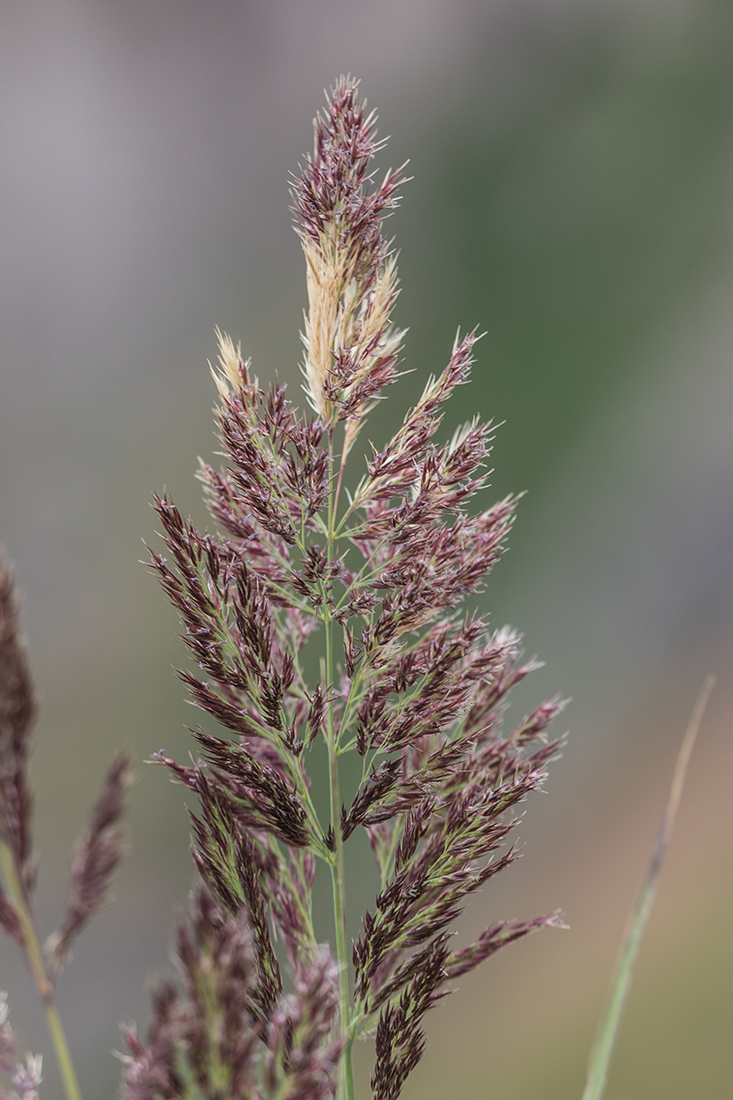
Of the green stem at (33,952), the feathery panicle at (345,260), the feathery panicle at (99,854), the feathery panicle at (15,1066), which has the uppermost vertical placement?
the feathery panicle at (345,260)

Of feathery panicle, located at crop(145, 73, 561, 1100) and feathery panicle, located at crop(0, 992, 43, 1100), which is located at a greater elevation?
feathery panicle, located at crop(145, 73, 561, 1100)

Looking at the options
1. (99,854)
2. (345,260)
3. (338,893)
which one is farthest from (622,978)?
(345,260)

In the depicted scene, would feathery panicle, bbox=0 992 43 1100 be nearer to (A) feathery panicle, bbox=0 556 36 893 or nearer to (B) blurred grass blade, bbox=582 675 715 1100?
(A) feathery panicle, bbox=0 556 36 893

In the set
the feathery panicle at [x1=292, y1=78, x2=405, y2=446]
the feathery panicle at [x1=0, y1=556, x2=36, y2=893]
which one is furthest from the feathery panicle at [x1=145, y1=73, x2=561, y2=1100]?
the feathery panicle at [x1=0, y1=556, x2=36, y2=893]

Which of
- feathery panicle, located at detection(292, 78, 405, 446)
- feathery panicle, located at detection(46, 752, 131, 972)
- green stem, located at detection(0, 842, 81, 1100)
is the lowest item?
green stem, located at detection(0, 842, 81, 1100)

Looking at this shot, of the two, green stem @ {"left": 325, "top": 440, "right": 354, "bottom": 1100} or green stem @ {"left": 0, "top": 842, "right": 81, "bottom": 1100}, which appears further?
green stem @ {"left": 325, "top": 440, "right": 354, "bottom": 1100}

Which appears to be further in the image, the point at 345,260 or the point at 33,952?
the point at 345,260

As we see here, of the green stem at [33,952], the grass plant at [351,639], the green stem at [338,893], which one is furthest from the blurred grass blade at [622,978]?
the green stem at [33,952]

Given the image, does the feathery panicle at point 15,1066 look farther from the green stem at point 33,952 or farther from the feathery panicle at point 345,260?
the feathery panicle at point 345,260

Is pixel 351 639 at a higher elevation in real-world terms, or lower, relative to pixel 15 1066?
higher

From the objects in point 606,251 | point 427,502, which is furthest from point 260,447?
point 606,251

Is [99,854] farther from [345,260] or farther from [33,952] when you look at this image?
[345,260]
